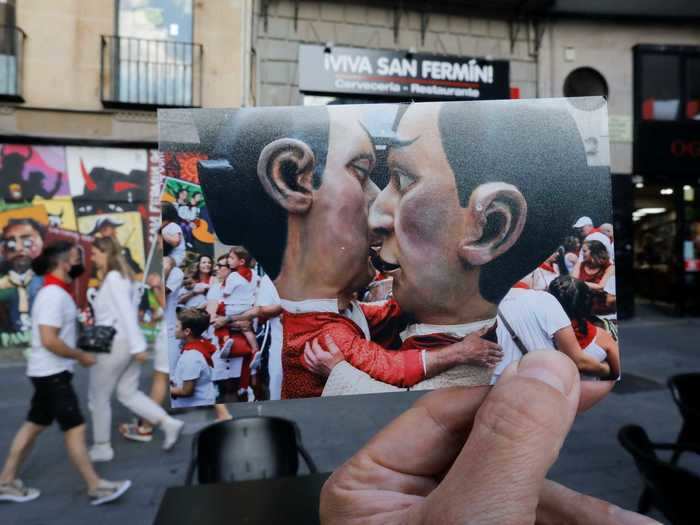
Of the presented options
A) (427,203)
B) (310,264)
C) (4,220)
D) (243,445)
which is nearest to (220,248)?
(310,264)

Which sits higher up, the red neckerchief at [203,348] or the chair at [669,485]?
the red neckerchief at [203,348]

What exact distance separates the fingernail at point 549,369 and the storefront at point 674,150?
12214mm

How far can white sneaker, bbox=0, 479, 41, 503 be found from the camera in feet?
12.9

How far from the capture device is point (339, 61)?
1005 centimetres

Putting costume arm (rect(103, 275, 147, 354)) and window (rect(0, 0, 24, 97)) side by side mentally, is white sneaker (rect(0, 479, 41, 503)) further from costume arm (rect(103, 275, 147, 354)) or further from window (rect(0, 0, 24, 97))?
window (rect(0, 0, 24, 97))

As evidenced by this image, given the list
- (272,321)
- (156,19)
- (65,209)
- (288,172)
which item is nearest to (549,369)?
(272,321)

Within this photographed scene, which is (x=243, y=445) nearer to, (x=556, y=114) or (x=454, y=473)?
(x=454, y=473)

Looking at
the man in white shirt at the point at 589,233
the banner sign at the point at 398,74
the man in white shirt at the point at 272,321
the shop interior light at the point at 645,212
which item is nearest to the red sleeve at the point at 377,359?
the man in white shirt at the point at 272,321

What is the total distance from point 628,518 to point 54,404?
415 cm

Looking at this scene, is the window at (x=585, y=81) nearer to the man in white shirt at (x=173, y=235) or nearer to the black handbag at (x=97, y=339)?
the black handbag at (x=97, y=339)

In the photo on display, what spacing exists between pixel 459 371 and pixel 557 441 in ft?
0.93

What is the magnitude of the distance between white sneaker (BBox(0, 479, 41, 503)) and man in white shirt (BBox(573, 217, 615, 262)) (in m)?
4.65

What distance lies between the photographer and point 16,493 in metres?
3.95

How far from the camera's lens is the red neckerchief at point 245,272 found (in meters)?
1.27
